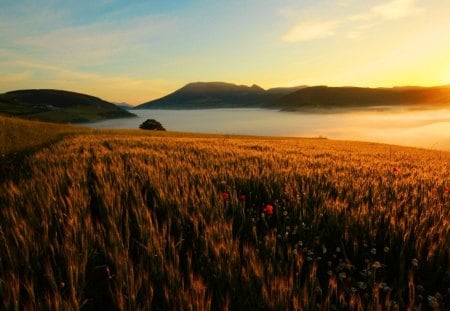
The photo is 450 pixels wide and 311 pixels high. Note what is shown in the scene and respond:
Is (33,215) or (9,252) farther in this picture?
(33,215)

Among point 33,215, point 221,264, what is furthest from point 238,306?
point 33,215

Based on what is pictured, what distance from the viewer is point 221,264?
75.9 inches

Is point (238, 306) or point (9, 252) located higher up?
point (9, 252)

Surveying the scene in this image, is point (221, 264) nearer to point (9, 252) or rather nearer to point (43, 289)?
point (43, 289)

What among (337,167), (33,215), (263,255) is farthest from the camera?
(337,167)

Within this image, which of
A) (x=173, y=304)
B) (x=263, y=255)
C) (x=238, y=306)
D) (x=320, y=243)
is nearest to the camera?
(x=173, y=304)

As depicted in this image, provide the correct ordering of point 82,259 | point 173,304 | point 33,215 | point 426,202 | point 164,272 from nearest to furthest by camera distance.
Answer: point 173,304
point 164,272
point 82,259
point 33,215
point 426,202

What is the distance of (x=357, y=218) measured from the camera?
267cm

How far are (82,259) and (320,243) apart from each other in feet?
5.41

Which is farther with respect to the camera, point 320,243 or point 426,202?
point 426,202

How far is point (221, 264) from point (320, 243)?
3.07 feet

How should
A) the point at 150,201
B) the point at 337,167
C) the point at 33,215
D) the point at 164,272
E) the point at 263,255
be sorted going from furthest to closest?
1. the point at 337,167
2. the point at 150,201
3. the point at 33,215
4. the point at 263,255
5. the point at 164,272

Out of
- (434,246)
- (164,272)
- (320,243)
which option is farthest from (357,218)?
(164,272)

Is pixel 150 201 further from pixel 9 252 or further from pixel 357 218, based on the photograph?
pixel 357 218
